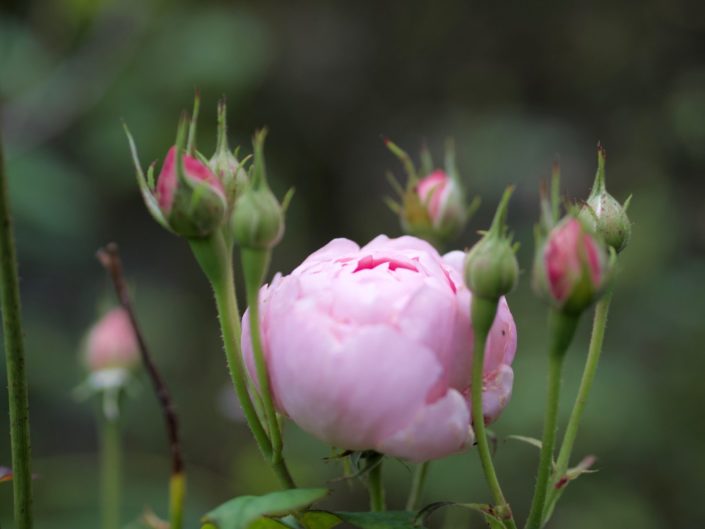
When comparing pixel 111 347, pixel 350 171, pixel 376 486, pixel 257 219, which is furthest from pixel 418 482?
pixel 350 171

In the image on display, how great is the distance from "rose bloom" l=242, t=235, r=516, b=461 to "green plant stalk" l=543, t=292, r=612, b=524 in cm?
4

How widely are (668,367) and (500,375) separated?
1.41 m

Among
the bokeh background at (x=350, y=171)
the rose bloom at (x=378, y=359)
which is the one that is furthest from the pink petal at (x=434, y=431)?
the bokeh background at (x=350, y=171)

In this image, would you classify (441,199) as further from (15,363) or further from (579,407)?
(15,363)

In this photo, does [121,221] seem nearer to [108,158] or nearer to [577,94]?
[108,158]

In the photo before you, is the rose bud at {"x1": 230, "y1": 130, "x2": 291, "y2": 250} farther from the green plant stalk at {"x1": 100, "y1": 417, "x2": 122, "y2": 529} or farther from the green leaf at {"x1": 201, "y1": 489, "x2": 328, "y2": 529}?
the green plant stalk at {"x1": 100, "y1": 417, "x2": 122, "y2": 529}

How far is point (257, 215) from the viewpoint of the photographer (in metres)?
0.39

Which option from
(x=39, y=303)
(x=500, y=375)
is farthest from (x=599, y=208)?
(x=39, y=303)

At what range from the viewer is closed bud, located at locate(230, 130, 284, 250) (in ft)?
1.28

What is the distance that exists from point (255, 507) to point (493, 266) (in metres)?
0.13

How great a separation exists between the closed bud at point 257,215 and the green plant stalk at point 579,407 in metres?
0.15

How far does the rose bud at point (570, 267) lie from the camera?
36 cm

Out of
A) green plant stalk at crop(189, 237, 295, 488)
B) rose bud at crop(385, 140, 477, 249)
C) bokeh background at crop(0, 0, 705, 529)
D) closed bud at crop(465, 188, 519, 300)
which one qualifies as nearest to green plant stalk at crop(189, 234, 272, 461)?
green plant stalk at crop(189, 237, 295, 488)

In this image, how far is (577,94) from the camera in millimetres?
2357
